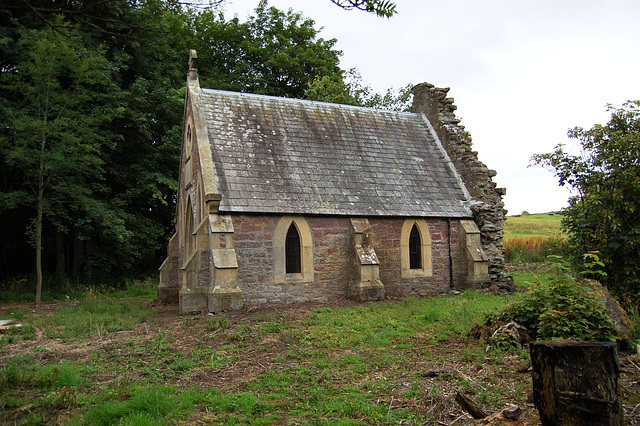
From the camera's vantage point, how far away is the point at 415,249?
18500mm

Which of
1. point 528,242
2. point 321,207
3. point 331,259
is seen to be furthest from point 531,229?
point 321,207

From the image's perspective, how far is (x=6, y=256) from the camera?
25281mm

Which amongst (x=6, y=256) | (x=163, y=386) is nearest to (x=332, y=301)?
(x=163, y=386)

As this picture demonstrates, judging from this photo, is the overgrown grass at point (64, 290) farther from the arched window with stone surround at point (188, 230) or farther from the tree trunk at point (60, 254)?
the arched window with stone surround at point (188, 230)

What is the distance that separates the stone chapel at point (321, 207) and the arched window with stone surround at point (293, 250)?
0.03m

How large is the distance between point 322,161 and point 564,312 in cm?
1144

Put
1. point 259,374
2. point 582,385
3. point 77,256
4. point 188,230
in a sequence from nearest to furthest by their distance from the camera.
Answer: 1. point 582,385
2. point 259,374
3. point 188,230
4. point 77,256

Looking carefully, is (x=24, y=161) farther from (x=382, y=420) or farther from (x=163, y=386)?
(x=382, y=420)

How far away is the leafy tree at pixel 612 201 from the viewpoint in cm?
1052

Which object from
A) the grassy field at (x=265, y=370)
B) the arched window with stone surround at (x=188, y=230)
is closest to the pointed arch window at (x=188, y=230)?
the arched window with stone surround at (x=188, y=230)

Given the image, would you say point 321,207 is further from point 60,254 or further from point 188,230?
point 60,254

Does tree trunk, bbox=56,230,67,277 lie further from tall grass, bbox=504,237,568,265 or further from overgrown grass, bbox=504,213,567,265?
tall grass, bbox=504,237,568,265

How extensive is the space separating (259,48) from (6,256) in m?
20.5

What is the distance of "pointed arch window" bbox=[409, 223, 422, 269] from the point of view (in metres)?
18.4
